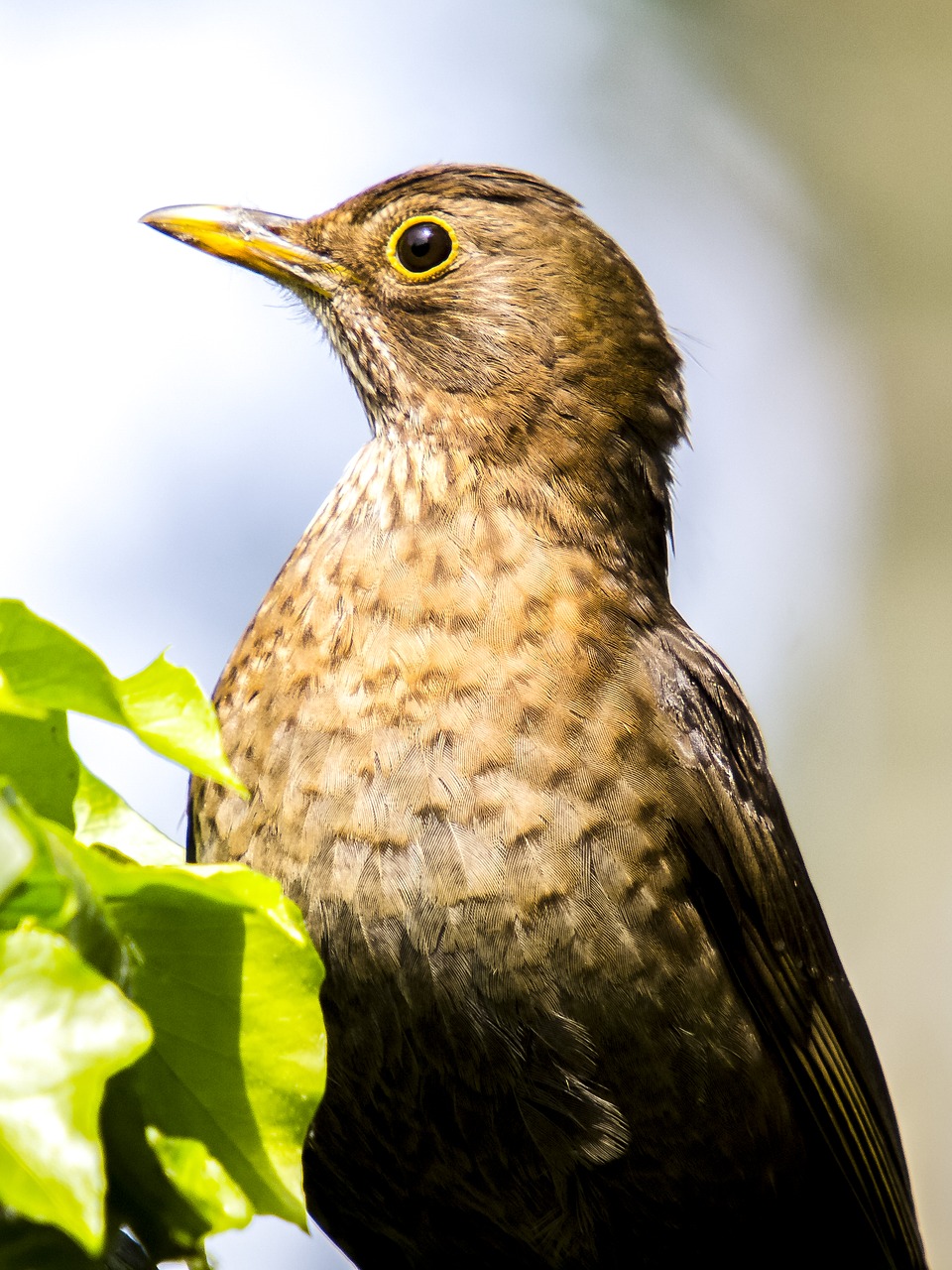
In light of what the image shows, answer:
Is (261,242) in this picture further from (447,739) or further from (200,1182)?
(200,1182)

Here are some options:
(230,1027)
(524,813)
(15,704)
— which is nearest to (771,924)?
(524,813)

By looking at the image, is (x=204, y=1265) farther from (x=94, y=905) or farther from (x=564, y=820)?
(x=564, y=820)

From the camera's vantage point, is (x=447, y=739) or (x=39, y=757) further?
(x=447, y=739)

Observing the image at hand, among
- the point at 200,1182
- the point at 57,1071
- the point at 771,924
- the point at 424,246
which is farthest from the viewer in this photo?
the point at 424,246

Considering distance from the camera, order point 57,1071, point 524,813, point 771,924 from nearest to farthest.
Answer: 1. point 57,1071
2. point 524,813
3. point 771,924

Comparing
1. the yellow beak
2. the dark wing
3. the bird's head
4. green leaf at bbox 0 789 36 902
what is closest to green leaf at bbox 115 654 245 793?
green leaf at bbox 0 789 36 902

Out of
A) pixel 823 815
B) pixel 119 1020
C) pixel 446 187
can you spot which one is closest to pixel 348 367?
pixel 446 187
